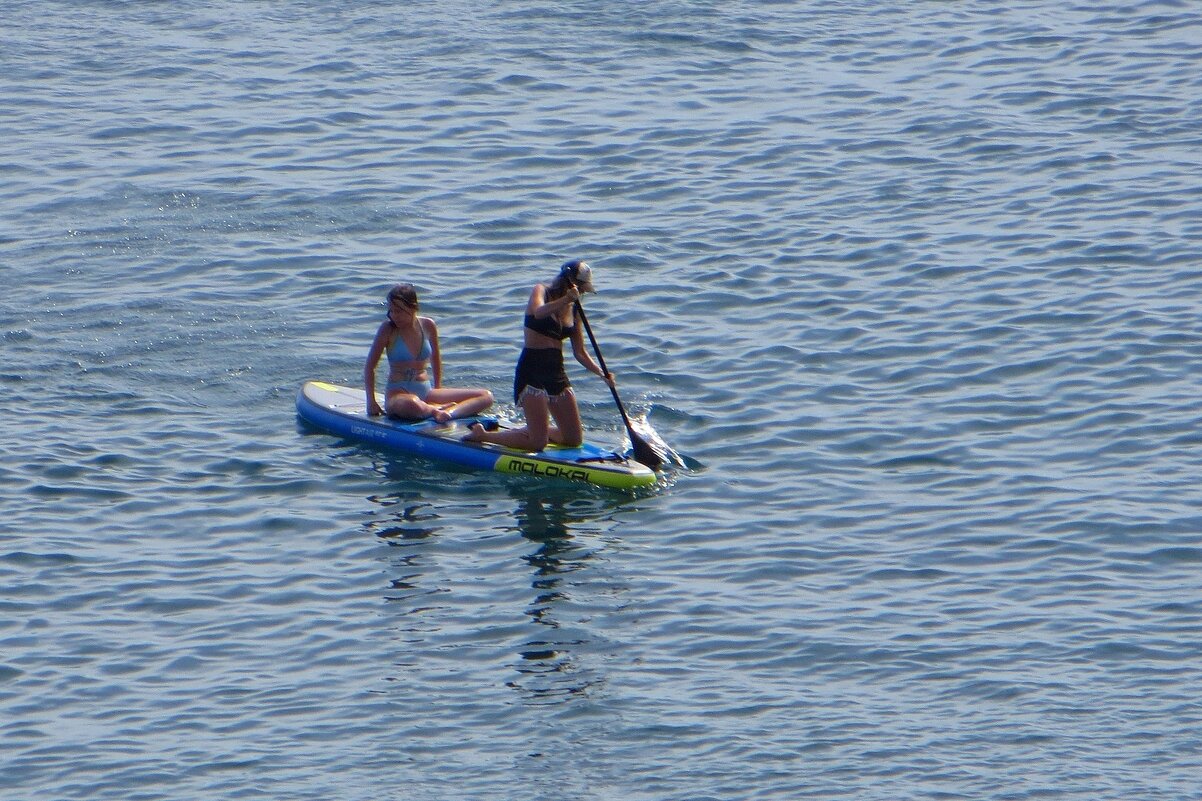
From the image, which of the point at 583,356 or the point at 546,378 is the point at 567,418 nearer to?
the point at 546,378

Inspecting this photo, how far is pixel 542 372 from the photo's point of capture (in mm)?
15469

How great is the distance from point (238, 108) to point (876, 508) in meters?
14.9

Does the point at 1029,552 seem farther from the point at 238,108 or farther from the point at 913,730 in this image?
the point at 238,108

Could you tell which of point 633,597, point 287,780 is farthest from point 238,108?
point 287,780

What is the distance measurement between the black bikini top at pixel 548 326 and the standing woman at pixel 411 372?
1214 mm

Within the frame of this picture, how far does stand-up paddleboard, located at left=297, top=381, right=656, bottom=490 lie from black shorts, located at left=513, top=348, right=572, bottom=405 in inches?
21.8

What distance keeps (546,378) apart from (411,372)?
1.58 metres

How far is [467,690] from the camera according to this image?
1197 cm

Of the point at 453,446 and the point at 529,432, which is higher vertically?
the point at 529,432

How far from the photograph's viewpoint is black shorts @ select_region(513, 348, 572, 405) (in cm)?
1545

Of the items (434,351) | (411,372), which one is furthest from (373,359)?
(434,351)

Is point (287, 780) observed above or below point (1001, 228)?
below

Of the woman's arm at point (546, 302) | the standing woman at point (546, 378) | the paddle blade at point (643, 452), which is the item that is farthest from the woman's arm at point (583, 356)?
the paddle blade at point (643, 452)

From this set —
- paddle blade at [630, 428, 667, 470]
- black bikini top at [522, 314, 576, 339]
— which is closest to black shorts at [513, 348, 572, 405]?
black bikini top at [522, 314, 576, 339]
